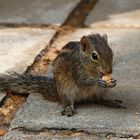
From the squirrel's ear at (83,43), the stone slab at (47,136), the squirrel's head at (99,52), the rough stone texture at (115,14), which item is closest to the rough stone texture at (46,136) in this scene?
the stone slab at (47,136)

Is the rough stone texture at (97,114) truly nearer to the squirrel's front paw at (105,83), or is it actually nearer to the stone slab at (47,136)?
the stone slab at (47,136)

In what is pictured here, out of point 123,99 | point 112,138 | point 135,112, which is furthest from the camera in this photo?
point 123,99

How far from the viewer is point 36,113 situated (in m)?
3.27

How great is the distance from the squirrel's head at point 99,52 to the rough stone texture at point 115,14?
179 cm

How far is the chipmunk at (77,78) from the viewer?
10.2 feet

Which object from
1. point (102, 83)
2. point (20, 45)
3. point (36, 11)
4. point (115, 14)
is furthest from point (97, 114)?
point (36, 11)

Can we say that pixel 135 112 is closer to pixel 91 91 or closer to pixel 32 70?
pixel 91 91

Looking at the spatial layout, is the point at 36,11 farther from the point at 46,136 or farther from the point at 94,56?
the point at 46,136

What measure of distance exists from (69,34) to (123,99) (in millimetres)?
1523

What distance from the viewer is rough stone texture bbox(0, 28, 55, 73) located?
4045 millimetres

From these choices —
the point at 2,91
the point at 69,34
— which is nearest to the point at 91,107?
the point at 2,91

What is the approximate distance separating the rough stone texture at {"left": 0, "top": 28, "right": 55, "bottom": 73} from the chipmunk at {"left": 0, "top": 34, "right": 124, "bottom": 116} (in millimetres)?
335

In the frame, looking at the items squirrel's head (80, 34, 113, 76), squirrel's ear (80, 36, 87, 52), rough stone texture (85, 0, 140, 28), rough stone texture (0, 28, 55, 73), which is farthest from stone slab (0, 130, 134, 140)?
rough stone texture (85, 0, 140, 28)

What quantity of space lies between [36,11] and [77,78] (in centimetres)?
224
